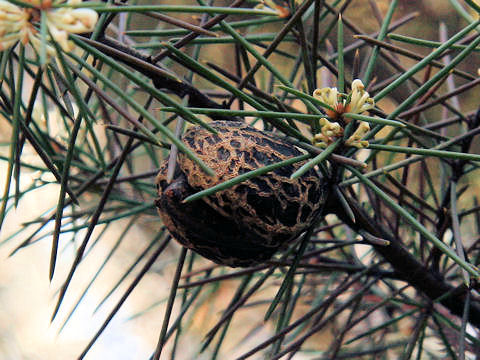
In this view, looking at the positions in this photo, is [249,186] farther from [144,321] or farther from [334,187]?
[144,321]

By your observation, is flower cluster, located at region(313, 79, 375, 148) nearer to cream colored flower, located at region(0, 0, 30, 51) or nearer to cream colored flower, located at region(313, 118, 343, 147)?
cream colored flower, located at region(313, 118, 343, 147)

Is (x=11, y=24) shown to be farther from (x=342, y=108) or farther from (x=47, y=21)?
(x=342, y=108)

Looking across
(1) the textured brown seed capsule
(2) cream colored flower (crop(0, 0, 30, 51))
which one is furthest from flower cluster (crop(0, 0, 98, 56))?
(1) the textured brown seed capsule

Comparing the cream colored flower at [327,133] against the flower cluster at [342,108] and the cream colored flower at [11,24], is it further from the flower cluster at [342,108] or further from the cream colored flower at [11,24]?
the cream colored flower at [11,24]

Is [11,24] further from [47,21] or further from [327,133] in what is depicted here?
[327,133]

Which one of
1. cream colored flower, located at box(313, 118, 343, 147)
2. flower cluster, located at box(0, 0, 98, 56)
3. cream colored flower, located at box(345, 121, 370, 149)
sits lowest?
cream colored flower, located at box(345, 121, 370, 149)

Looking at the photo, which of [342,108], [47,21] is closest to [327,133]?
[342,108]

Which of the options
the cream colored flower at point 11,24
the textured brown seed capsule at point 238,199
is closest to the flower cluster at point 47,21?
the cream colored flower at point 11,24
